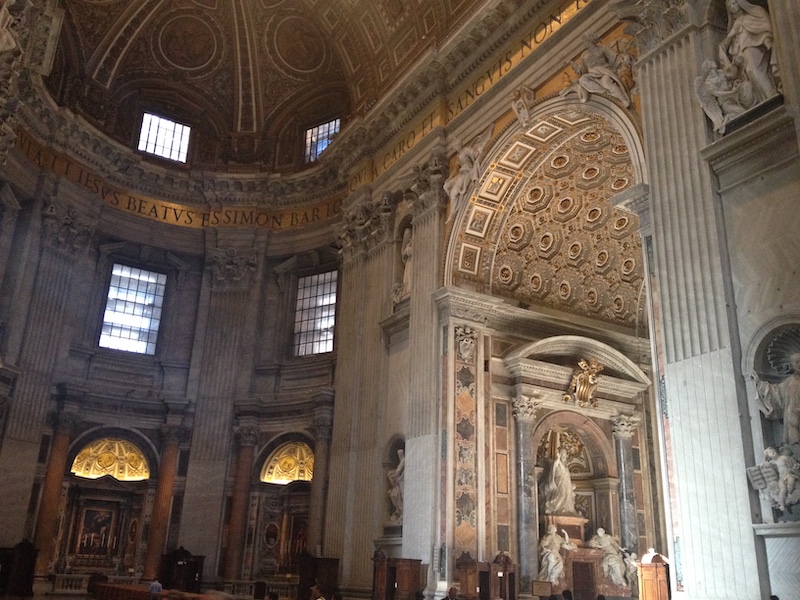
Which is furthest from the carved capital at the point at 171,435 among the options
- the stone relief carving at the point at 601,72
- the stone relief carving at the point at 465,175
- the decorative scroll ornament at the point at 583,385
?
the stone relief carving at the point at 601,72

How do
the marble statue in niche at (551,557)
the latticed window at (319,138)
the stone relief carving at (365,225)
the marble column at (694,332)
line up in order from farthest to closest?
1. the latticed window at (319,138)
2. the stone relief carving at (365,225)
3. the marble statue in niche at (551,557)
4. the marble column at (694,332)

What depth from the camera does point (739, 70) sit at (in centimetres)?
838

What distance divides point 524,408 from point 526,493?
1609 mm

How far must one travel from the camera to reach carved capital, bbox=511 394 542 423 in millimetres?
14648

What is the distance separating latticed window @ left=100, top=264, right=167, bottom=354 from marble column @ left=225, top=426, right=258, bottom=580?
3554 mm

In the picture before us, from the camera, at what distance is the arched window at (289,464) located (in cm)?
1895

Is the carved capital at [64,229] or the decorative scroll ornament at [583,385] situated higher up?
the carved capital at [64,229]

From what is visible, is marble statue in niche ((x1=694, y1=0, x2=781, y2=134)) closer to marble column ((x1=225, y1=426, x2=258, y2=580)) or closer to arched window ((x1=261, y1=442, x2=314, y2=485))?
arched window ((x1=261, y1=442, x2=314, y2=485))

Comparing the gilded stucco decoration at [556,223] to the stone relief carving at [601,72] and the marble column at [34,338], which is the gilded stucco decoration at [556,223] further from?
the marble column at [34,338]

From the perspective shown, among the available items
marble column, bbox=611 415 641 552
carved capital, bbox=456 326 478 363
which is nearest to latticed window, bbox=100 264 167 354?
carved capital, bbox=456 326 478 363

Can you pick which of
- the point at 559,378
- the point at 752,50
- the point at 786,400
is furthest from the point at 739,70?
the point at 559,378

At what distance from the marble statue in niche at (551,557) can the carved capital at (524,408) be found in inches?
84.5

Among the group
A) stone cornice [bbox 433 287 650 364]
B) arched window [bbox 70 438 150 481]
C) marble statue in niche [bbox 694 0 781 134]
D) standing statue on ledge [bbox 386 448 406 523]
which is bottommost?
standing statue on ledge [bbox 386 448 406 523]

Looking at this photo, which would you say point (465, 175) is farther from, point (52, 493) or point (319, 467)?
point (52, 493)
